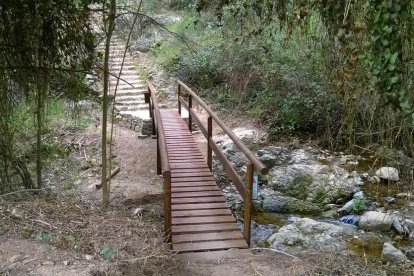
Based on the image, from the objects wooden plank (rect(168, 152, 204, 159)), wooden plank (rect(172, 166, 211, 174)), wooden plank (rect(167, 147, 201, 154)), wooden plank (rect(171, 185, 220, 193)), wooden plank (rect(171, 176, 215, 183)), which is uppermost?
wooden plank (rect(167, 147, 201, 154))

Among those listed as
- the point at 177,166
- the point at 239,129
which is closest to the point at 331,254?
the point at 177,166

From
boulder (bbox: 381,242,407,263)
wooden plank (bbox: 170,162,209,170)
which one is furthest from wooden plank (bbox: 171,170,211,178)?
boulder (bbox: 381,242,407,263)

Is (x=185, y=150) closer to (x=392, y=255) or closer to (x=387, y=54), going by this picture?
(x=392, y=255)

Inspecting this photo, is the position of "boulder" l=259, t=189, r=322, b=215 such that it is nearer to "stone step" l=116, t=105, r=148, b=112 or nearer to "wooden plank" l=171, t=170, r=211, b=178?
"wooden plank" l=171, t=170, r=211, b=178

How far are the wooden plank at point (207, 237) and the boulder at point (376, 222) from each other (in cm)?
271

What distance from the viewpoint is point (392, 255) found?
5.35 metres

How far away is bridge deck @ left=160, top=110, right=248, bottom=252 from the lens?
14.7 ft

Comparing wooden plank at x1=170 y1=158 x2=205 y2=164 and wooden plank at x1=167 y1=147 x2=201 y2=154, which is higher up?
wooden plank at x1=167 y1=147 x2=201 y2=154

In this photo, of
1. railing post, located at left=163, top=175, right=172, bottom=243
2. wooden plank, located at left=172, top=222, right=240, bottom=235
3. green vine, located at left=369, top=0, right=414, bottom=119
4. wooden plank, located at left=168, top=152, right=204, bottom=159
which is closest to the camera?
green vine, located at left=369, top=0, right=414, bottom=119

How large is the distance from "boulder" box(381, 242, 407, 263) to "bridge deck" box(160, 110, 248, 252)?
80.7 inches

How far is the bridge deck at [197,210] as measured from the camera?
14.7 ft

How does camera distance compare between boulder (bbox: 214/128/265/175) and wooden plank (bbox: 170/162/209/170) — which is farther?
boulder (bbox: 214/128/265/175)

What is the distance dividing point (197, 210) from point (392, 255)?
2.55m

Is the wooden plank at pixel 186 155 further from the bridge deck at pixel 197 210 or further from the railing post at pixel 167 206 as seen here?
the railing post at pixel 167 206
